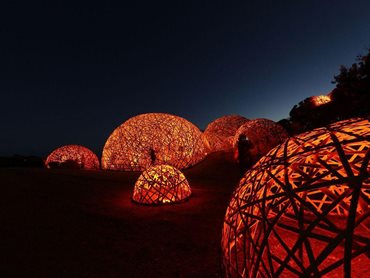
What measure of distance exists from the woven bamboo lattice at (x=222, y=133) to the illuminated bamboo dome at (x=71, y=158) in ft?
26.8

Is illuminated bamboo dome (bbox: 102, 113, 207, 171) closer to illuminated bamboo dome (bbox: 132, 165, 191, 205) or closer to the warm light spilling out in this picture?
illuminated bamboo dome (bbox: 132, 165, 191, 205)

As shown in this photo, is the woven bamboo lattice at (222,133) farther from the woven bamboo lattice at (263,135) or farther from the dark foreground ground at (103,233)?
the dark foreground ground at (103,233)

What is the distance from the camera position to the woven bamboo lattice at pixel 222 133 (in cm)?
1608

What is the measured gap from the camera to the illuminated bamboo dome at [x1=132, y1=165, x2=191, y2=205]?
6.13 metres

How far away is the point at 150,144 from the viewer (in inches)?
457

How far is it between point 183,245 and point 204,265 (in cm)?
65

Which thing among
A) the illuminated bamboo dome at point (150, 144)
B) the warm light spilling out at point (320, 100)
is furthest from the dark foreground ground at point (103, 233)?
the warm light spilling out at point (320, 100)

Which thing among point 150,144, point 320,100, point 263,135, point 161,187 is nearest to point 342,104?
point 320,100

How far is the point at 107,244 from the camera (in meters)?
3.98

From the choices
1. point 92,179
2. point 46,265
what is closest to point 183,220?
point 46,265

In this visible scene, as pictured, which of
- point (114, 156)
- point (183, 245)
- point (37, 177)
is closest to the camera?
point (183, 245)

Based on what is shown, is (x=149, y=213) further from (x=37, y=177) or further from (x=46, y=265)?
(x=37, y=177)

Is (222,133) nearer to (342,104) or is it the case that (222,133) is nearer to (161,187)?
(342,104)

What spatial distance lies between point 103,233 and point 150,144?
24.2 feet
